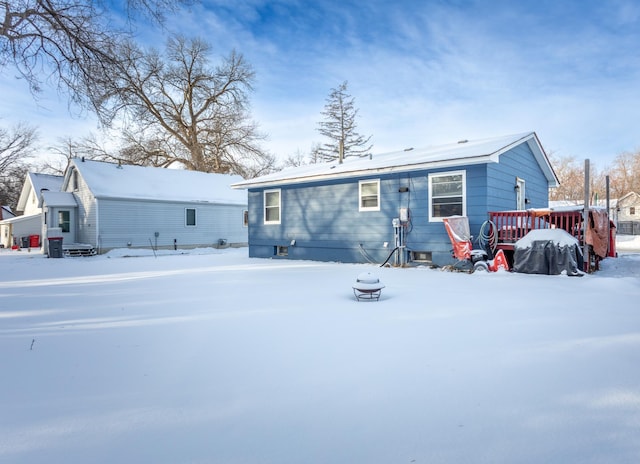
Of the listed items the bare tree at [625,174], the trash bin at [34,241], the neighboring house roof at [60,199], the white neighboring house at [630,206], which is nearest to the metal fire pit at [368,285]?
the neighboring house roof at [60,199]

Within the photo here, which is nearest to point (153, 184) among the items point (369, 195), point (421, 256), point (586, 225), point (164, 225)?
point (164, 225)

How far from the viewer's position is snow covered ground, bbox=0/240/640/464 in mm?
1888

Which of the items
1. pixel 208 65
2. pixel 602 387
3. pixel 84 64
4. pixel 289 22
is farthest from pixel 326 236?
pixel 208 65

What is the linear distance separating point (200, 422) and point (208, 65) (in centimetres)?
3103

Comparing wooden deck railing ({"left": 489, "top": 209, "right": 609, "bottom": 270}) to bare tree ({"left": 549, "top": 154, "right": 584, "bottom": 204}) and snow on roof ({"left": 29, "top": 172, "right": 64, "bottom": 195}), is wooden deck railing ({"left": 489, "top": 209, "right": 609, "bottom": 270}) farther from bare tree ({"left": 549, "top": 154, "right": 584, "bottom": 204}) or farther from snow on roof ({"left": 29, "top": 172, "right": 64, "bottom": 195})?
bare tree ({"left": 549, "top": 154, "right": 584, "bottom": 204})

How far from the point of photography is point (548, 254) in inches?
302

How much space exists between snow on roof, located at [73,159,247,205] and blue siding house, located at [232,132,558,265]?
7.04m

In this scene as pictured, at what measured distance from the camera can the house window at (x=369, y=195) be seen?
10859 millimetres

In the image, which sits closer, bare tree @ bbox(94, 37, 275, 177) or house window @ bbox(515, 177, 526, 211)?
house window @ bbox(515, 177, 526, 211)

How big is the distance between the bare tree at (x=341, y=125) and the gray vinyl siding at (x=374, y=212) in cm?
2005

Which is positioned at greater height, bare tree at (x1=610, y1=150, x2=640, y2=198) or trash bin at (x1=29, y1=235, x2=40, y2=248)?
bare tree at (x1=610, y1=150, x2=640, y2=198)

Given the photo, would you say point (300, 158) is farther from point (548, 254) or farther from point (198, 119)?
point (548, 254)

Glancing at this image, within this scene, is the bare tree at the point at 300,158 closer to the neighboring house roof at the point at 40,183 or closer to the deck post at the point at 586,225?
the neighboring house roof at the point at 40,183

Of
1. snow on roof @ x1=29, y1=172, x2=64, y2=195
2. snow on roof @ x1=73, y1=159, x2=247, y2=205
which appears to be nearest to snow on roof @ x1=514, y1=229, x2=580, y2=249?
snow on roof @ x1=73, y1=159, x2=247, y2=205
